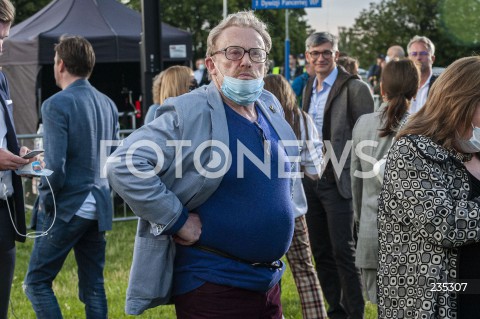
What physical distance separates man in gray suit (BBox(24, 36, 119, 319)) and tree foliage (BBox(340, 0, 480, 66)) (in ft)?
145

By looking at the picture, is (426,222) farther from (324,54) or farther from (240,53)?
(324,54)

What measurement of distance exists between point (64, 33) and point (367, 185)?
11.3 metres

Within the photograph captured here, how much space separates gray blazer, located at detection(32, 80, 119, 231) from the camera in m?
5.53

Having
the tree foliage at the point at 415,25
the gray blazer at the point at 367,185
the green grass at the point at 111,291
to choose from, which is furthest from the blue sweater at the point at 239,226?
the tree foliage at the point at 415,25

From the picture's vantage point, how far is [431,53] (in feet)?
27.6

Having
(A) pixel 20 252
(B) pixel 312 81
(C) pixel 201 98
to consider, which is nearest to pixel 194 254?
(C) pixel 201 98

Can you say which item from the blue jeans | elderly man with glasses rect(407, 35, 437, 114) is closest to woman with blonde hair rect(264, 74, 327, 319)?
the blue jeans

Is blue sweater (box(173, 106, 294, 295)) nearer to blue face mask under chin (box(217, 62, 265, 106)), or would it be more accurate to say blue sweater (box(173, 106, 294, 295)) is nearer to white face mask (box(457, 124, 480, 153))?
blue face mask under chin (box(217, 62, 265, 106))

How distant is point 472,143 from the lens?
11.7 feet

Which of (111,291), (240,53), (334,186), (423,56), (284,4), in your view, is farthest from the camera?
(284,4)

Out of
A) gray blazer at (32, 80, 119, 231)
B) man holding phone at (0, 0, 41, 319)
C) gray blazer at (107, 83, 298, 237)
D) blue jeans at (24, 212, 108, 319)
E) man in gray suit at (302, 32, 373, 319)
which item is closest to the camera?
gray blazer at (107, 83, 298, 237)

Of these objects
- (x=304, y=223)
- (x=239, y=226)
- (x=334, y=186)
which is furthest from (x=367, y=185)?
(x=239, y=226)

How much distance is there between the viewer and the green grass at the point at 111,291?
690 cm

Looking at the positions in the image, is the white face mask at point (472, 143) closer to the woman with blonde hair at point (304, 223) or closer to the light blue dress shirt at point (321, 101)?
the woman with blonde hair at point (304, 223)
